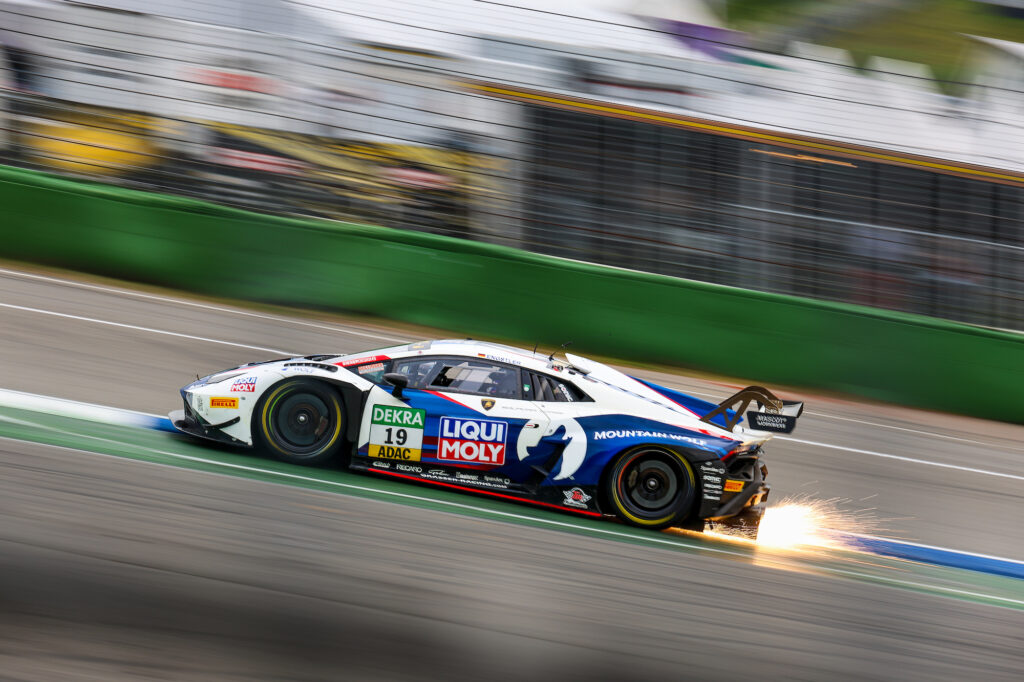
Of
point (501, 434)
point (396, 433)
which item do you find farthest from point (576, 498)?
point (396, 433)

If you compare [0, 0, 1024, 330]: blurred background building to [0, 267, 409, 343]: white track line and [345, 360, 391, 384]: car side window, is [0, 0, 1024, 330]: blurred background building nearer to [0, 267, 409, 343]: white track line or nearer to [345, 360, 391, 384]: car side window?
[0, 267, 409, 343]: white track line

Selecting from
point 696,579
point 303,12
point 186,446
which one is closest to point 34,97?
point 303,12

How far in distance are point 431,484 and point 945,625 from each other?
3195mm

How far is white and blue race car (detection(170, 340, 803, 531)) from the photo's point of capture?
21.7ft

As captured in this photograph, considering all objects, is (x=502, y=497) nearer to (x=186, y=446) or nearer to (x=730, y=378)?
(x=186, y=446)

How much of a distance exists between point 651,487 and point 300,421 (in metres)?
2.39

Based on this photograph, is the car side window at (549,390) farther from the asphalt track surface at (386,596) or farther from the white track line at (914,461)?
the white track line at (914,461)

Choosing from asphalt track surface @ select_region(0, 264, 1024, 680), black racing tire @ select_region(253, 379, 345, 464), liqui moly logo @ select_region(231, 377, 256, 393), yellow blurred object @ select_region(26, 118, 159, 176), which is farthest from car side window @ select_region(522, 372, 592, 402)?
yellow blurred object @ select_region(26, 118, 159, 176)

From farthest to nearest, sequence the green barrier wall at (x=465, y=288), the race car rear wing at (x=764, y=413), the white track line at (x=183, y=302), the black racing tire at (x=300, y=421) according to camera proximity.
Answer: the green barrier wall at (x=465, y=288), the white track line at (x=183, y=302), the black racing tire at (x=300, y=421), the race car rear wing at (x=764, y=413)

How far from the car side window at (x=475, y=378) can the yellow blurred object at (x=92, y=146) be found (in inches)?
298

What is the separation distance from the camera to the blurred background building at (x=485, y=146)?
12203 mm

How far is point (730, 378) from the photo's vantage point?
12258 millimetres

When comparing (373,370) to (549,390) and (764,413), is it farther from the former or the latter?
(764,413)

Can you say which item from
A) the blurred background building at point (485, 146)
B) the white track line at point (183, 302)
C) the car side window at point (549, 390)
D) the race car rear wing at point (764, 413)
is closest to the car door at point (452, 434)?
the car side window at point (549, 390)
